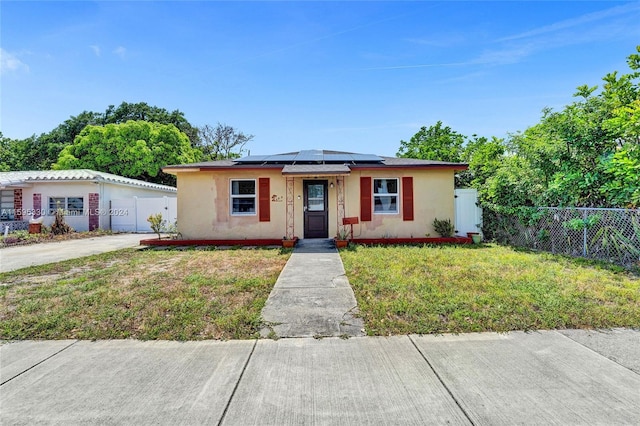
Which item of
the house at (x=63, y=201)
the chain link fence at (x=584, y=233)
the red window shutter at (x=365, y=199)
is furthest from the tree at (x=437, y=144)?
the house at (x=63, y=201)

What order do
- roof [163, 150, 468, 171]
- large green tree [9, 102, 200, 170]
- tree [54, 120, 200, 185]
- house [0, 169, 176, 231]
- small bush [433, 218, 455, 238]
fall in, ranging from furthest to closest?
large green tree [9, 102, 200, 170]
tree [54, 120, 200, 185]
house [0, 169, 176, 231]
small bush [433, 218, 455, 238]
roof [163, 150, 468, 171]

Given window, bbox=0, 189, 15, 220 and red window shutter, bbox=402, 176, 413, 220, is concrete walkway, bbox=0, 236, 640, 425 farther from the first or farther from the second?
window, bbox=0, 189, 15, 220

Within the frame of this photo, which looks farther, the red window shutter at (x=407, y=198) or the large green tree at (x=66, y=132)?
the large green tree at (x=66, y=132)

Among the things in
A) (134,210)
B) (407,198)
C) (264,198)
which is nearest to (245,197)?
(264,198)

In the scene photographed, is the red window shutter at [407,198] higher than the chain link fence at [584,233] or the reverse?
higher

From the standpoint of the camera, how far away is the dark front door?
34.5ft

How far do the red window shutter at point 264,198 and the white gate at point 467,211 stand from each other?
6.94 m

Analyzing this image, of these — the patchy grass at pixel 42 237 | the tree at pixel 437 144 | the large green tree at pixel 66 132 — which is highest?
the large green tree at pixel 66 132

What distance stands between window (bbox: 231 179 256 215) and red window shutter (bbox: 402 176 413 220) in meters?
5.40

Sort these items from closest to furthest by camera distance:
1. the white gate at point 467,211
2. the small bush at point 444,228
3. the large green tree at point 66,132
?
the small bush at point 444,228, the white gate at point 467,211, the large green tree at point 66,132

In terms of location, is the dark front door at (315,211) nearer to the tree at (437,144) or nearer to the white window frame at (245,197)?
the white window frame at (245,197)

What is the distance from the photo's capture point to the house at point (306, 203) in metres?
10.4

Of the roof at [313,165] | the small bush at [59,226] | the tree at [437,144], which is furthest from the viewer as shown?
→ the tree at [437,144]

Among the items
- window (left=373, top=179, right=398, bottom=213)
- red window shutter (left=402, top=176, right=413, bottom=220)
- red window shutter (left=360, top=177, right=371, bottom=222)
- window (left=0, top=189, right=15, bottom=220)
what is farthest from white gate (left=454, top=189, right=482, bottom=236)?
window (left=0, top=189, right=15, bottom=220)
